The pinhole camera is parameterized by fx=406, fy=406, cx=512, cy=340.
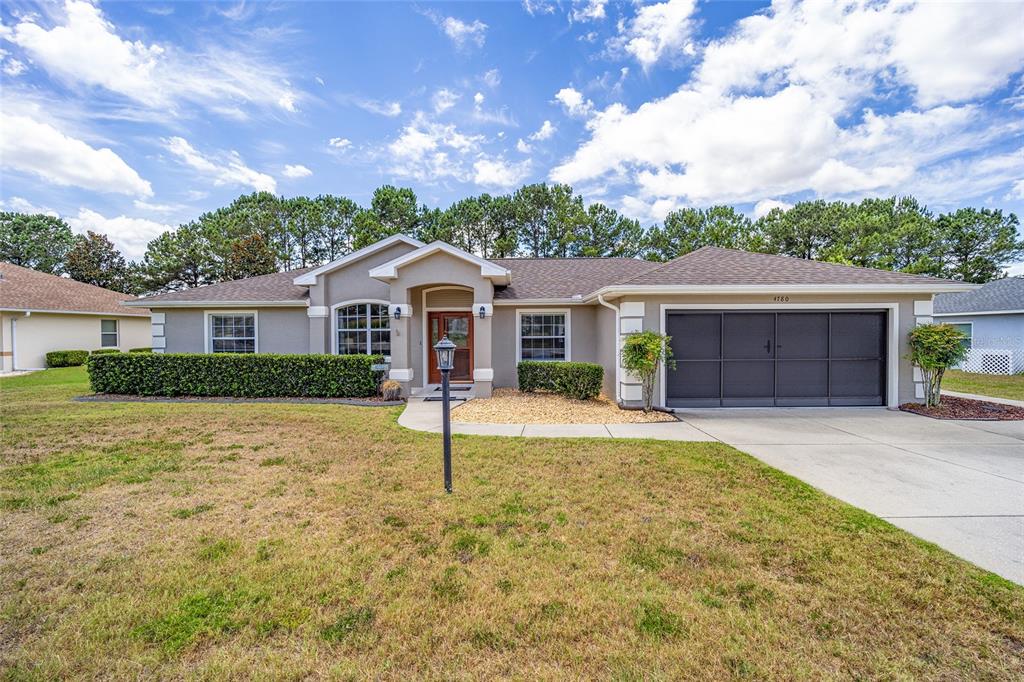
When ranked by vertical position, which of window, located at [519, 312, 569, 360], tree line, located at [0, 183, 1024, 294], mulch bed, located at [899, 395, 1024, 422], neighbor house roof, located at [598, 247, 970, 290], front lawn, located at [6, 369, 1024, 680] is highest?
tree line, located at [0, 183, 1024, 294]

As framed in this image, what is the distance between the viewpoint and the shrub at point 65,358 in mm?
16938

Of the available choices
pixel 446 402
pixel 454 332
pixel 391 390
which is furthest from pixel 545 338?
pixel 446 402

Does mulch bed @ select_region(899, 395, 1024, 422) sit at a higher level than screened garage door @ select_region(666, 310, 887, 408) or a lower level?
lower

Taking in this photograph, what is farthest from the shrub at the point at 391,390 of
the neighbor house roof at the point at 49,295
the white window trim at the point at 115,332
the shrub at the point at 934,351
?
the white window trim at the point at 115,332

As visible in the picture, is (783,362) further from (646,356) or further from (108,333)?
(108,333)

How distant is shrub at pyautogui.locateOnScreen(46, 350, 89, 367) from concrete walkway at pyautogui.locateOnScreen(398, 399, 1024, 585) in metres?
18.6

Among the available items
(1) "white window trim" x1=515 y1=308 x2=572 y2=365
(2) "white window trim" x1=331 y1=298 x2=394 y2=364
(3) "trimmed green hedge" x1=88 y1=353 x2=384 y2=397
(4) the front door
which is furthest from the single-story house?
(1) "white window trim" x1=515 y1=308 x2=572 y2=365

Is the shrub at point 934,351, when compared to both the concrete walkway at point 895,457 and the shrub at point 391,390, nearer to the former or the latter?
the concrete walkway at point 895,457

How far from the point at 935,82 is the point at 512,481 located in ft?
49.5

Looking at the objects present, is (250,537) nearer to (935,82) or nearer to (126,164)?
(935,82)

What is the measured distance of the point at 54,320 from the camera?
1750 cm

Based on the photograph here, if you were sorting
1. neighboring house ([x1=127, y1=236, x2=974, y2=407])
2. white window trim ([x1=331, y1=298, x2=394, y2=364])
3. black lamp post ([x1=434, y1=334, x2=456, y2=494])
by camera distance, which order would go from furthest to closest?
white window trim ([x1=331, y1=298, x2=394, y2=364]), neighboring house ([x1=127, y1=236, x2=974, y2=407]), black lamp post ([x1=434, y1=334, x2=456, y2=494])

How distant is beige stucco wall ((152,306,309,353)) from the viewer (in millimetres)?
12625

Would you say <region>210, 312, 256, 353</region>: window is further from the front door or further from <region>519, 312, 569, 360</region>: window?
<region>519, 312, 569, 360</region>: window
